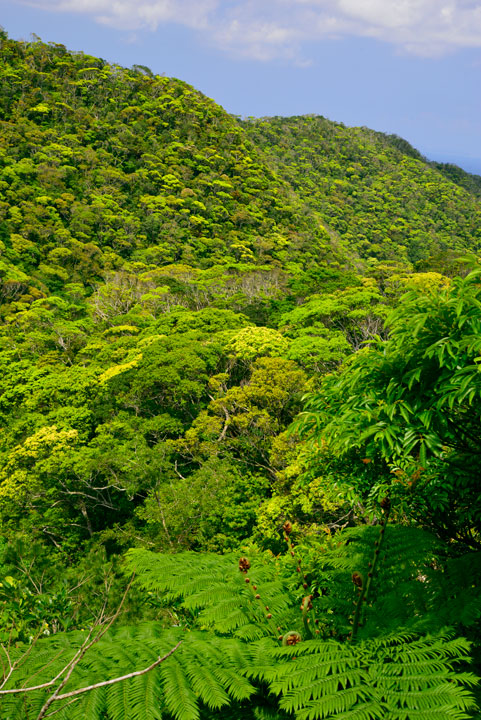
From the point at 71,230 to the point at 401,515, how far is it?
45894mm

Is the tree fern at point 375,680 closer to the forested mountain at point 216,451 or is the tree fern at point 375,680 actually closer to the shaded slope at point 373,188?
the forested mountain at point 216,451

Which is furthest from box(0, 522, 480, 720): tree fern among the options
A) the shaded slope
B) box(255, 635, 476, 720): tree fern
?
the shaded slope

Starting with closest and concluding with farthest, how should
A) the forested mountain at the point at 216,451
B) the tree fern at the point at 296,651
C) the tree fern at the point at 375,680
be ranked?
the tree fern at the point at 375,680
the tree fern at the point at 296,651
the forested mountain at the point at 216,451

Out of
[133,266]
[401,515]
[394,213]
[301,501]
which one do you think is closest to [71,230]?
[133,266]

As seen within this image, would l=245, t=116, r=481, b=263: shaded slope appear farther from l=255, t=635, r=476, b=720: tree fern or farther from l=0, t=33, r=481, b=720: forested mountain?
l=255, t=635, r=476, b=720: tree fern

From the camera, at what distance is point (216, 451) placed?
553 inches

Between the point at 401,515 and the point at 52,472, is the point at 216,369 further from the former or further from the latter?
the point at 401,515

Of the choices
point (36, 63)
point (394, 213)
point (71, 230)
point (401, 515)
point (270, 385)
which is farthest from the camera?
point (394, 213)

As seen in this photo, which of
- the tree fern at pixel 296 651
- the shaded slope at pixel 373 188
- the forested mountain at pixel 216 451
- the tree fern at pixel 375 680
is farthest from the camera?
the shaded slope at pixel 373 188

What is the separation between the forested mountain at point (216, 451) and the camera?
233 cm

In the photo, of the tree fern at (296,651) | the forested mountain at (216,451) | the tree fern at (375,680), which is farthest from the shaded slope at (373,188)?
the tree fern at (375,680)

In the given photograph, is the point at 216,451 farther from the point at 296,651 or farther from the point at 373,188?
the point at 373,188

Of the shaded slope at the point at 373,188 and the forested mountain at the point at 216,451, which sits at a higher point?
the shaded slope at the point at 373,188

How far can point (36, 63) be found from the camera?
6166 centimetres
